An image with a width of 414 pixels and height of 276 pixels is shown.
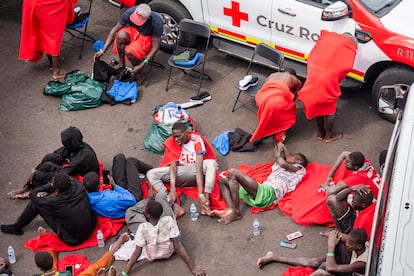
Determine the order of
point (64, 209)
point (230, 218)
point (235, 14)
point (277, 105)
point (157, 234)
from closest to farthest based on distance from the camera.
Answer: point (157, 234) → point (64, 209) → point (230, 218) → point (277, 105) → point (235, 14)

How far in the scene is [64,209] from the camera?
8.60 meters

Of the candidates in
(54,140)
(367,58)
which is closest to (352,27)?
(367,58)

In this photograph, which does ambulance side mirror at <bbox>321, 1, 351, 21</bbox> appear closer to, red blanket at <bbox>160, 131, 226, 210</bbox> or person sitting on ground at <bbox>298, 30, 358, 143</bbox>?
person sitting on ground at <bbox>298, 30, 358, 143</bbox>

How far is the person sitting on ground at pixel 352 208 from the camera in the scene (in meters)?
8.26

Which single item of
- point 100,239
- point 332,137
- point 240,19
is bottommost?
point 100,239

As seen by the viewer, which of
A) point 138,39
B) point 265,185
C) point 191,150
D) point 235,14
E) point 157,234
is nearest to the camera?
point 157,234

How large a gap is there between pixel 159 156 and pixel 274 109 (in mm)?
1603

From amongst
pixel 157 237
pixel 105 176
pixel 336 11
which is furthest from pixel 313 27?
pixel 157 237

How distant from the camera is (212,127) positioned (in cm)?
1048

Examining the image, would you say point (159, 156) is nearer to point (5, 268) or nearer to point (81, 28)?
point (5, 268)

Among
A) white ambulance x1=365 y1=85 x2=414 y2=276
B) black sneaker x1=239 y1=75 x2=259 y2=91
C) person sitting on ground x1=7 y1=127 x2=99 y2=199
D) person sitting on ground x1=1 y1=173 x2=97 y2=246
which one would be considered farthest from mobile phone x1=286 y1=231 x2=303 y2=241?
person sitting on ground x1=7 y1=127 x2=99 y2=199

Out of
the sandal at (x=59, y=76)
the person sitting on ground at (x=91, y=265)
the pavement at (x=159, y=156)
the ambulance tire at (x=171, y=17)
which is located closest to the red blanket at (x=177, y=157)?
the pavement at (x=159, y=156)

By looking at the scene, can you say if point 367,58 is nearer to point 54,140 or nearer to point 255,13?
point 255,13

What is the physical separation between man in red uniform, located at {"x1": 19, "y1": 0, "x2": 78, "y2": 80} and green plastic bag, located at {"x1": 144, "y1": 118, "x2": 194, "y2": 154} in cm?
214
